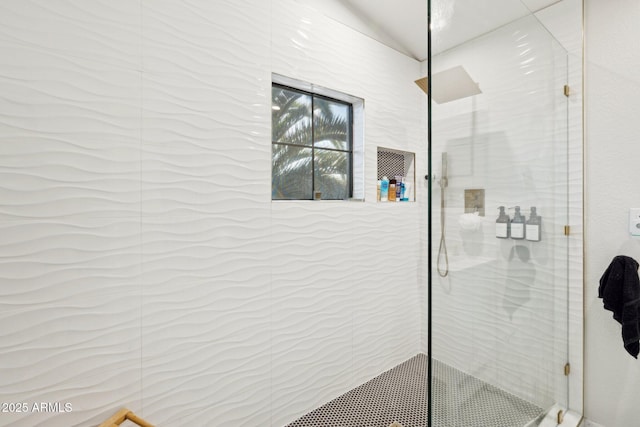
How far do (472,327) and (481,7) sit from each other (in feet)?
3.88

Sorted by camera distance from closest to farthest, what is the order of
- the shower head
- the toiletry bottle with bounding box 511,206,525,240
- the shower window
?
the shower head, the toiletry bottle with bounding box 511,206,525,240, the shower window

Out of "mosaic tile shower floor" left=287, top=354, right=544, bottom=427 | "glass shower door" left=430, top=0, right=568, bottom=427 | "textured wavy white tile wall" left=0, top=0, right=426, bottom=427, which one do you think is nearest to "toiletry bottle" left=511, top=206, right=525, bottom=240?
"glass shower door" left=430, top=0, right=568, bottom=427

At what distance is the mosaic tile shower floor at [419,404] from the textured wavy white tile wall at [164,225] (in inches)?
5.4

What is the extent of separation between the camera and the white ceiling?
3.41 feet

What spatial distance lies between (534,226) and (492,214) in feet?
1.40

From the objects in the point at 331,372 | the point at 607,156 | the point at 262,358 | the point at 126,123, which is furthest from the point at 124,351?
the point at 607,156

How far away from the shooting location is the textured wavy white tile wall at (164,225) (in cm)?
106

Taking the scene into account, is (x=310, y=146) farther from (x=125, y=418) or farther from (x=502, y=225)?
(x=125, y=418)

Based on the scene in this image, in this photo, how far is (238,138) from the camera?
5.12ft

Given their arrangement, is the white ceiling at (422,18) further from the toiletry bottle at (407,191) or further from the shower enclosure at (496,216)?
the toiletry bottle at (407,191)

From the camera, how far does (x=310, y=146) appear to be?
6.57ft

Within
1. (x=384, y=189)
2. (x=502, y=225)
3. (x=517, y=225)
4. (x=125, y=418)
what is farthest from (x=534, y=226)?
(x=125, y=418)

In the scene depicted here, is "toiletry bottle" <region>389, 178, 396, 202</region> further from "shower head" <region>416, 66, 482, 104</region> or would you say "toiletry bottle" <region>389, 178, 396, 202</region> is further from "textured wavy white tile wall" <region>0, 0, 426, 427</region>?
"shower head" <region>416, 66, 482, 104</region>

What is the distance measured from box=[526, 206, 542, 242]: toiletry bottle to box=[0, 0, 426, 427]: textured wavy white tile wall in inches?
39.8
